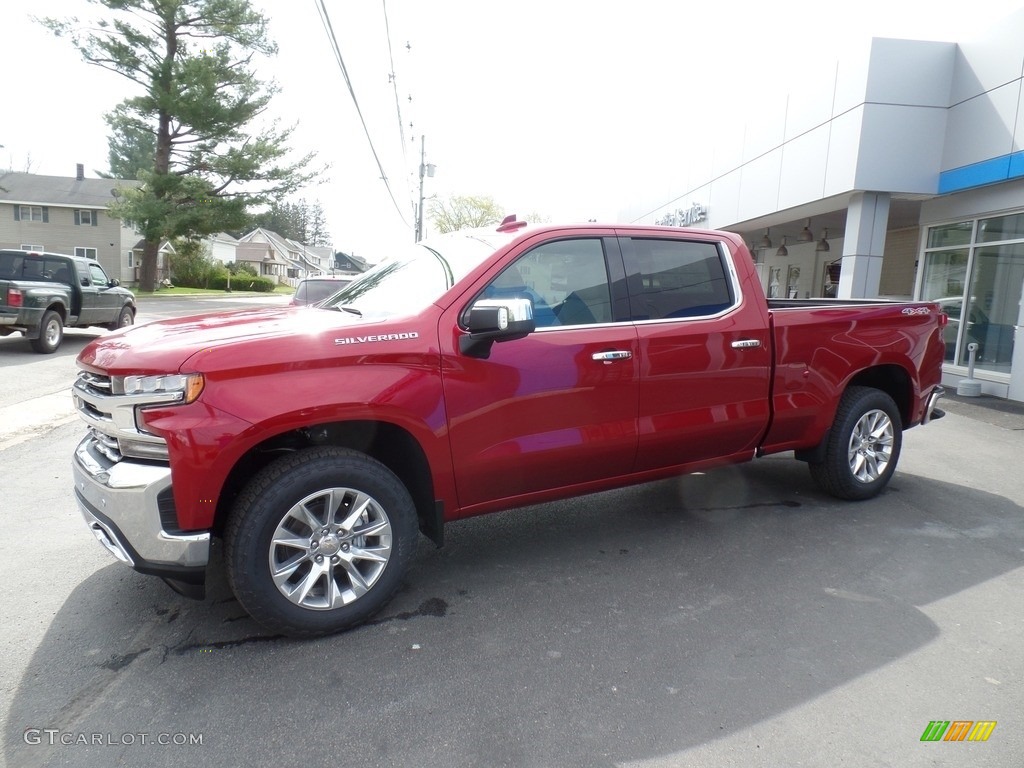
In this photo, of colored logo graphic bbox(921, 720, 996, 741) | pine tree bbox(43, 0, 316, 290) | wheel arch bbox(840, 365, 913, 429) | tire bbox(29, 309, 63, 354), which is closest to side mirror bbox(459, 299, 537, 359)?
colored logo graphic bbox(921, 720, 996, 741)

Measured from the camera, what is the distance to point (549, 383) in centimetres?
352

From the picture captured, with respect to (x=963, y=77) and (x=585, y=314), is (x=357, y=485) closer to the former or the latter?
(x=585, y=314)

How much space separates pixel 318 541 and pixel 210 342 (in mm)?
984

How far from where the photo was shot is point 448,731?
8.16 ft

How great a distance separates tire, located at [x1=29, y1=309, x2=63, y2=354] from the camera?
1203 cm

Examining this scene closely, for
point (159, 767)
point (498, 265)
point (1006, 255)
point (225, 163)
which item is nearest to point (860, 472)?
point (498, 265)

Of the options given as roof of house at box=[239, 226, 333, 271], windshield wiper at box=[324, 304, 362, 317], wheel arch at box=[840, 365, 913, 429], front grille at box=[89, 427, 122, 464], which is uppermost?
roof of house at box=[239, 226, 333, 271]

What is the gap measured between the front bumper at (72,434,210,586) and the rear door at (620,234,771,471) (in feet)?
→ 7.73

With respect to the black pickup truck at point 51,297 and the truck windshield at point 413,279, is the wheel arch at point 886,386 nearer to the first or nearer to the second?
the truck windshield at point 413,279

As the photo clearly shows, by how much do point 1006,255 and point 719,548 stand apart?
9725mm

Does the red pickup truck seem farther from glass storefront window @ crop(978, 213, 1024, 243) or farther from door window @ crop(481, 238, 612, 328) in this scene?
glass storefront window @ crop(978, 213, 1024, 243)

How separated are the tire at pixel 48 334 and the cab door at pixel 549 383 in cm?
1179

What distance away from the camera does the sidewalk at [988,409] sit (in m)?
8.66

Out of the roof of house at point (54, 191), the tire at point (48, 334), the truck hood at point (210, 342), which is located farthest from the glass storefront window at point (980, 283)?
the roof of house at point (54, 191)
